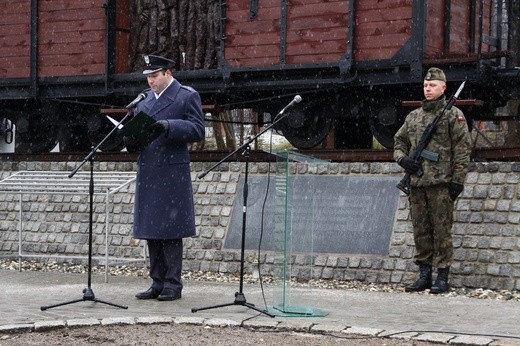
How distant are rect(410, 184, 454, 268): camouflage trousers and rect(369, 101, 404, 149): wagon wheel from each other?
370 centimetres

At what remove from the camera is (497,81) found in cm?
1270

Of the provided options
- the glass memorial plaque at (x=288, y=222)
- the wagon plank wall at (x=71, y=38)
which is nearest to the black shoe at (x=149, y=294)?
the glass memorial plaque at (x=288, y=222)

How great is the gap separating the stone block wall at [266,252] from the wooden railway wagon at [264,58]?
2.03m

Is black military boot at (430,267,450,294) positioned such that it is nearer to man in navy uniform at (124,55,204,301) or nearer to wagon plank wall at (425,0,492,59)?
man in navy uniform at (124,55,204,301)

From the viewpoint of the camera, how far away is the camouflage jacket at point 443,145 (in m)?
9.17

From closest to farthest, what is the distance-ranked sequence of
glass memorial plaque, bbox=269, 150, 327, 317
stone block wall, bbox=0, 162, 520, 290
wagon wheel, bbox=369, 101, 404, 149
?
glass memorial plaque, bbox=269, 150, 327, 317, stone block wall, bbox=0, 162, 520, 290, wagon wheel, bbox=369, 101, 404, 149

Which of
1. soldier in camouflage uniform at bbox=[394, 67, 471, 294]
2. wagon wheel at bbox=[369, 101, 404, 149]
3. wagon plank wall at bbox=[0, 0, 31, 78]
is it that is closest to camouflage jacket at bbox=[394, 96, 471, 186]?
soldier in camouflage uniform at bbox=[394, 67, 471, 294]

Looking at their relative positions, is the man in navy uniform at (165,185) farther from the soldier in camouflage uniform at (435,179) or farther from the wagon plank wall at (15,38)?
the wagon plank wall at (15,38)

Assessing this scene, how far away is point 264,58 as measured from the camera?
13961mm

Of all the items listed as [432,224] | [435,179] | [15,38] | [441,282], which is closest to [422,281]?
[441,282]

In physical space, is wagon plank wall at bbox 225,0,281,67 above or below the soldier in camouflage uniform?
above

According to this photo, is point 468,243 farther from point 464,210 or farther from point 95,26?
point 95,26

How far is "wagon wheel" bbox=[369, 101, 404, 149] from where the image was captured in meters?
13.1

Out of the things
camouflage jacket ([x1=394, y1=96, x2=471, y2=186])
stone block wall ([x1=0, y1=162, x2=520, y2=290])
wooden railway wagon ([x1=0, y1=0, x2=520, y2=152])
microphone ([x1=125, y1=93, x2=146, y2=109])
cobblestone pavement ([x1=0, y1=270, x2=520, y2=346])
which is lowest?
cobblestone pavement ([x1=0, y1=270, x2=520, y2=346])
